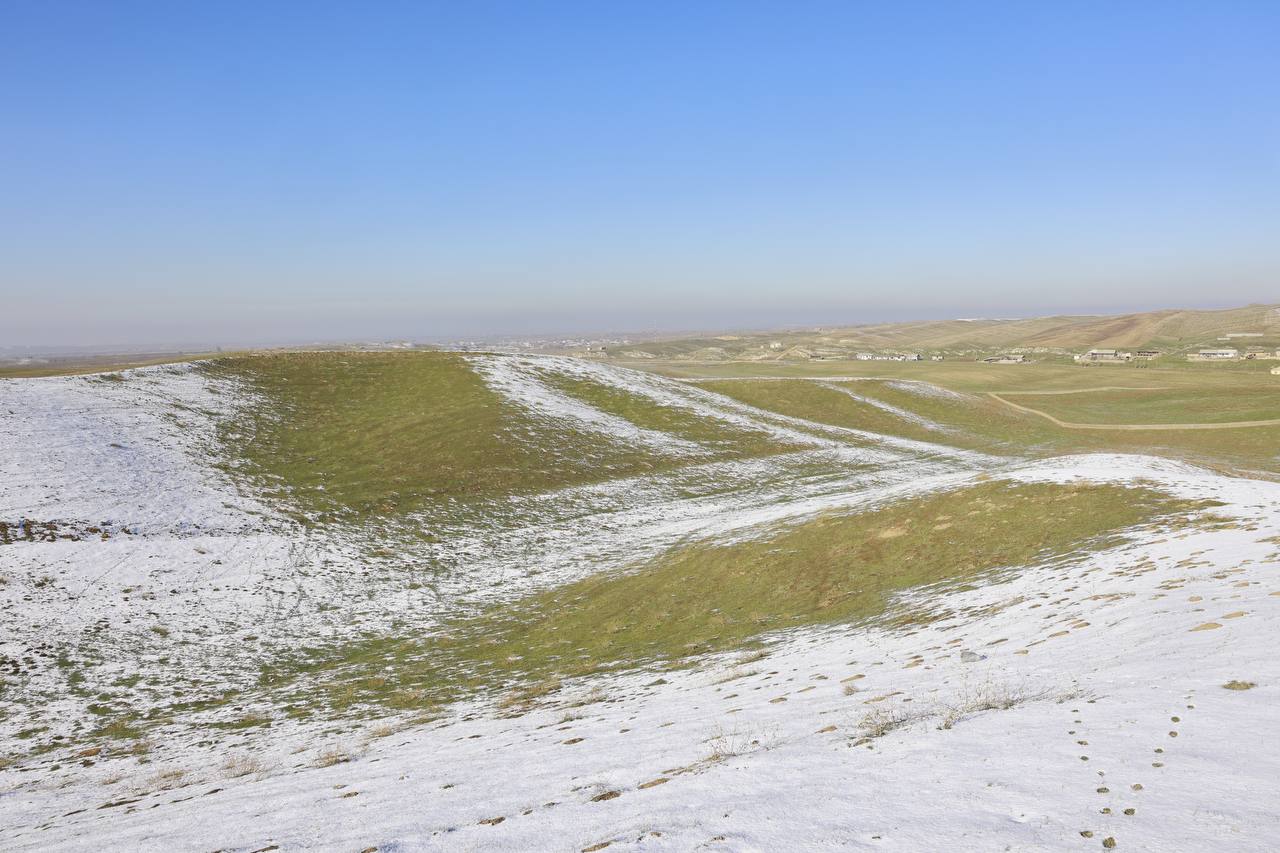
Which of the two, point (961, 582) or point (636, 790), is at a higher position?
point (636, 790)

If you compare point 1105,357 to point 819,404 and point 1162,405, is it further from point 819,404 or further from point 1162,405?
point 819,404

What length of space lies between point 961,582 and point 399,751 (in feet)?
56.4

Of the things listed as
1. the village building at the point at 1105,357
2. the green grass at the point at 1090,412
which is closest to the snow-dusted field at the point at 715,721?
the green grass at the point at 1090,412

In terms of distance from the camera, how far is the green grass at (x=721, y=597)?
1930 centimetres

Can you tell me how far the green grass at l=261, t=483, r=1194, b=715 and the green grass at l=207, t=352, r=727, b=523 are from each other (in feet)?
50.1

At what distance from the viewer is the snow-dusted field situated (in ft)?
23.1

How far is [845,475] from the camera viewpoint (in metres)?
46.8

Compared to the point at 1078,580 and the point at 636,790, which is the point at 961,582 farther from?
the point at 636,790

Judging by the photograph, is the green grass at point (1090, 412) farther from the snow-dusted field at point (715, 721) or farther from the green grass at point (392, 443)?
the snow-dusted field at point (715, 721)

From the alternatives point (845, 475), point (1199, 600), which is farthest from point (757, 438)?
point (1199, 600)

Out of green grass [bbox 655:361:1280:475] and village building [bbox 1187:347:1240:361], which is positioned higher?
village building [bbox 1187:347:1240:361]

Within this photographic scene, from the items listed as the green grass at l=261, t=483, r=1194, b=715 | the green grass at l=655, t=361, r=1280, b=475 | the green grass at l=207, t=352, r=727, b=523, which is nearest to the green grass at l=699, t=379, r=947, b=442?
the green grass at l=655, t=361, r=1280, b=475

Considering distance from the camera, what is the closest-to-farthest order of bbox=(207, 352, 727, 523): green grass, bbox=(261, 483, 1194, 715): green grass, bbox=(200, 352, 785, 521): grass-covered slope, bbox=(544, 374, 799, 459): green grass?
bbox=(261, 483, 1194, 715): green grass
bbox=(207, 352, 727, 523): green grass
bbox=(200, 352, 785, 521): grass-covered slope
bbox=(544, 374, 799, 459): green grass

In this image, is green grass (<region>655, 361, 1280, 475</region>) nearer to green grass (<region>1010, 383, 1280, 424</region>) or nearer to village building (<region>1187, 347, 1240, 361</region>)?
green grass (<region>1010, 383, 1280, 424</region>)
